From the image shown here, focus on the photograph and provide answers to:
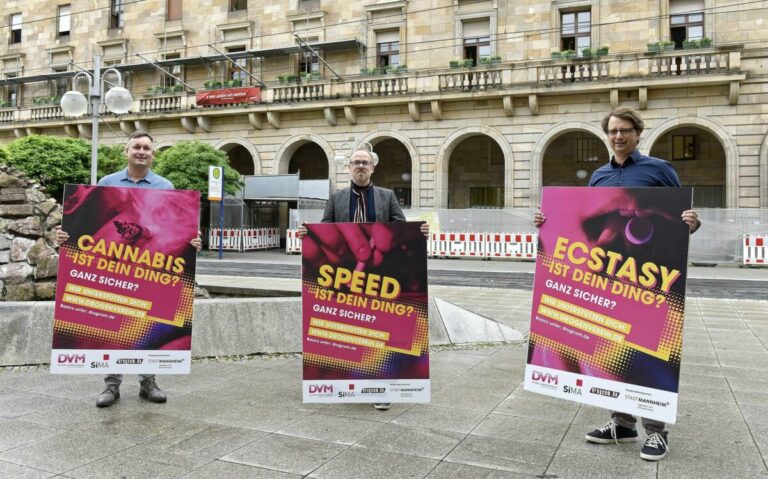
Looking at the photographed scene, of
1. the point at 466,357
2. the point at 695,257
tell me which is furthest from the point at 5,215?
the point at 695,257

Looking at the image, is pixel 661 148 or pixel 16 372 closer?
pixel 16 372

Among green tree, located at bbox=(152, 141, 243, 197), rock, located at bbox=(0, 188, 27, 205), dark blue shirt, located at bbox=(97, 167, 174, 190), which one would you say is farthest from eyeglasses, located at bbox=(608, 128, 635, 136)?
green tree, located at bbox=(152, 141, 243, 197)

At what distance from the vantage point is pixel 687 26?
22.3 meters

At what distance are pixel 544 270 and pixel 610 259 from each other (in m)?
0.42

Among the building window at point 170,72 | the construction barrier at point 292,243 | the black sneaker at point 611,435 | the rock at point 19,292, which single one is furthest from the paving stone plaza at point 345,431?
the building window at point 170,72

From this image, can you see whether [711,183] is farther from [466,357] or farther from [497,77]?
[466,357]

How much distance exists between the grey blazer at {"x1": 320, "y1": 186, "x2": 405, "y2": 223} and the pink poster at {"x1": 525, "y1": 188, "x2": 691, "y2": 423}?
124 cm

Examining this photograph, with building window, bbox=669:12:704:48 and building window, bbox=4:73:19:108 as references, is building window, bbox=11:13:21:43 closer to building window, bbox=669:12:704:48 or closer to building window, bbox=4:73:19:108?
building window, bbox=4:73:19:108

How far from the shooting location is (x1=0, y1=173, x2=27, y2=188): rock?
253 inches

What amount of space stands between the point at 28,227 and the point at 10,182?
57cm

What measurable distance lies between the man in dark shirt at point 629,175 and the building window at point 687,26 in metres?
22.1

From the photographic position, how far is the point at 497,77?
920 inches

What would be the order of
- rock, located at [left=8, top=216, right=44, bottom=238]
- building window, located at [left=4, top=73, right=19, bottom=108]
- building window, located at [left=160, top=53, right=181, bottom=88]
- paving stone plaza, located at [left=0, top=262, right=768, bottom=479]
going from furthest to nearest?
1. building window, located at [left=4, top=73, right=19, bottom=108]
2. building window, located at [left=160, top=53, right=181, bottom=88]
3. rock, located at [left=8, top=216, right=44, bottom=238]
4. paving stone plaza, located at [left=0, top=262, right=768, bottom=479]

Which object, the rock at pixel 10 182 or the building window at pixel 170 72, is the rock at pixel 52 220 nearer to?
the rock at pixel 10 182
